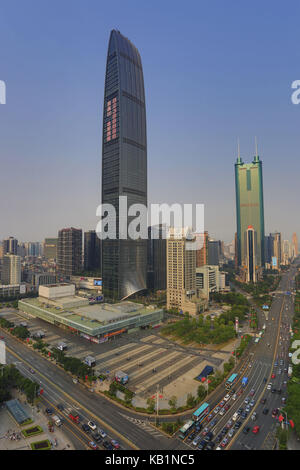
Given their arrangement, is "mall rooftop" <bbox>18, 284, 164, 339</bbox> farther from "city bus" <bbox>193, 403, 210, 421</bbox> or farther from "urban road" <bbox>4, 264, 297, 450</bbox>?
"city bus" <bbox>193, 403, 210, 421</bbox>

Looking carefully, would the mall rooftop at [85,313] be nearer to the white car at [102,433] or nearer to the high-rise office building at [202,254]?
the white car at [102,433]

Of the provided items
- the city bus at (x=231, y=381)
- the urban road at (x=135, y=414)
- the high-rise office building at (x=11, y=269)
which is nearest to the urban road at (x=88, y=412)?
the urban road at (x=135, y=414)

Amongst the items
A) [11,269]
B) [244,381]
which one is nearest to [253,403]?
[244,381]

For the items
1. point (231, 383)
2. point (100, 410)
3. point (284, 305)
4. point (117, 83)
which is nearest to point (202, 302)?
point (284, 305)

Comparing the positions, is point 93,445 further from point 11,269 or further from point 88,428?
point 11,269
